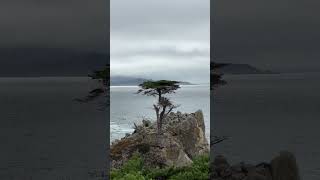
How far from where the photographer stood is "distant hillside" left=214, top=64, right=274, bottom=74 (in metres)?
3.64

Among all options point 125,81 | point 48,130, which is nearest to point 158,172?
point 125,81

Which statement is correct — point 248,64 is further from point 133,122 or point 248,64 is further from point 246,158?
Answer: point 133,122

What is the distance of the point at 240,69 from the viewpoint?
3.69 m

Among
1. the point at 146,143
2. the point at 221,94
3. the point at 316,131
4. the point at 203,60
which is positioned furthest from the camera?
the point at 146,143

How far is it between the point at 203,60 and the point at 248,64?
0.73 metres

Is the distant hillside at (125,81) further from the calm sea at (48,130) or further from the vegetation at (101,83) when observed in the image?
the calm sea at (48,130)

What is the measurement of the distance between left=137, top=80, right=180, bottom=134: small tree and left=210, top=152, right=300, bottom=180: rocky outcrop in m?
0.85

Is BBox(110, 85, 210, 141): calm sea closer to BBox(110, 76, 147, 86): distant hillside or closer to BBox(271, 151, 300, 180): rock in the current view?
BBox(110, 76, 147, 86): distant hillside

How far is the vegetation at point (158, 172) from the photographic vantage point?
4441 millimetres

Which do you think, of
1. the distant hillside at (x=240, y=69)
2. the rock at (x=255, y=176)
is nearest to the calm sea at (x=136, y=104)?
the distant hillside at (x=240, y=69)

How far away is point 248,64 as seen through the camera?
12.0 feet

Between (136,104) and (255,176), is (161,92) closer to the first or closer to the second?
(136,104)

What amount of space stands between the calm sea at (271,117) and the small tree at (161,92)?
78cm

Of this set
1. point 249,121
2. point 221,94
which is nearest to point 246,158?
point 249,121
